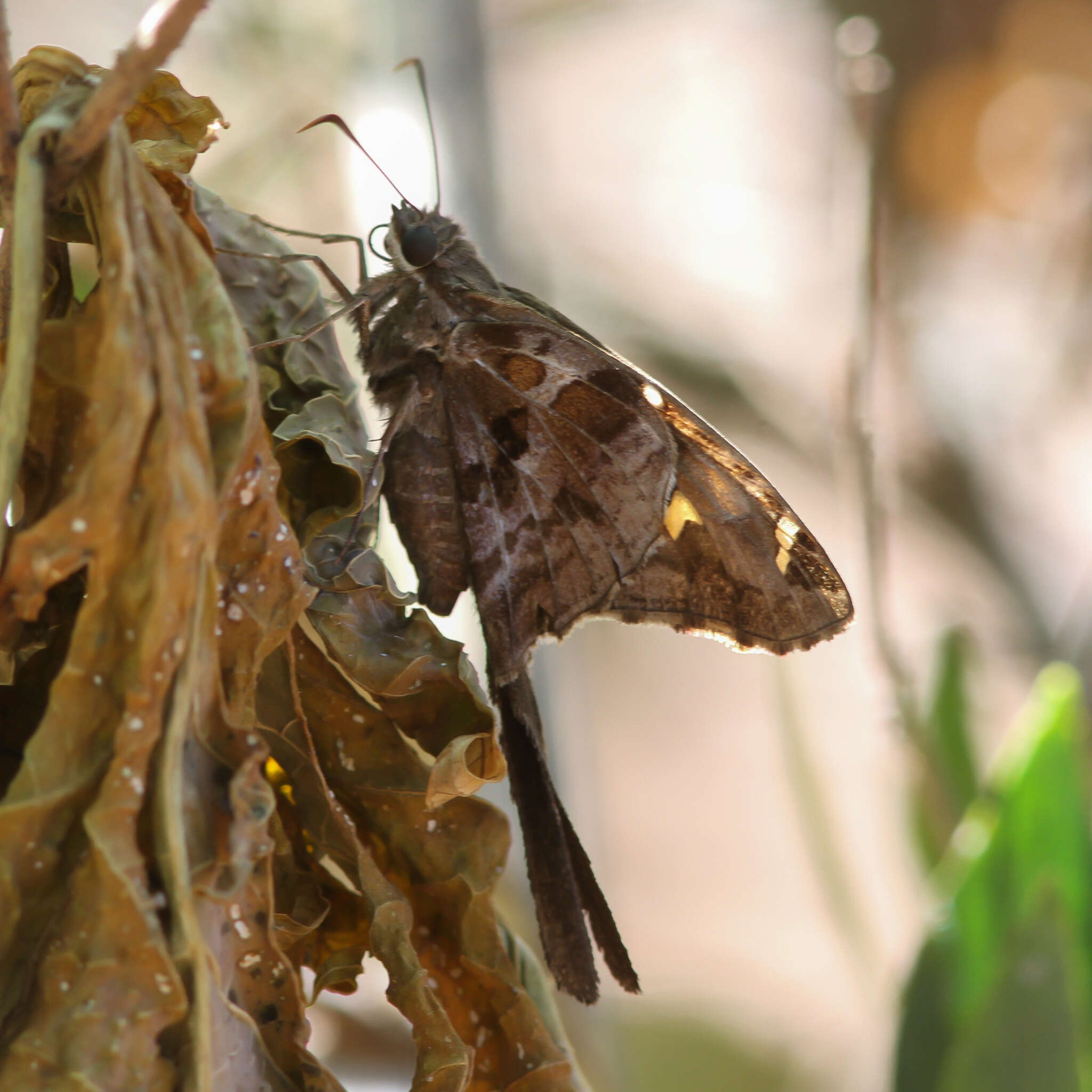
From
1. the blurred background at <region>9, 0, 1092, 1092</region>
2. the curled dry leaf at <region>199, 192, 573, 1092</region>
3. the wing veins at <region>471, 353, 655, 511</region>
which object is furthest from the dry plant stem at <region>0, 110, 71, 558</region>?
the blurred background at <region>9, 0, 1092, 1092</region>


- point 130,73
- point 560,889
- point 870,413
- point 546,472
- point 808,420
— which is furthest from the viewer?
point 808,420

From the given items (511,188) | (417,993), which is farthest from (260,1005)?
(511,188)

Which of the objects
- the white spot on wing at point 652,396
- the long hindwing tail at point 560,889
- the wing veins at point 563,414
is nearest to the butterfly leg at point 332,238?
the wing veins at point 563,414

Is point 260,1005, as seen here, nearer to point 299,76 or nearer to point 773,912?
point 299,76

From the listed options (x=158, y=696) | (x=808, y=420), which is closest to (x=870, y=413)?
(x=158, y=696)

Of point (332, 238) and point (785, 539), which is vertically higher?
point (332, 238)

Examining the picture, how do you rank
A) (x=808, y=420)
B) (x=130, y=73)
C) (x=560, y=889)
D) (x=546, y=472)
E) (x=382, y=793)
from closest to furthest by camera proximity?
(x=130, y=73) < (x=382, y=793) < (x=560, y=889) < (x=546, y=472) < (x=808, y=420)

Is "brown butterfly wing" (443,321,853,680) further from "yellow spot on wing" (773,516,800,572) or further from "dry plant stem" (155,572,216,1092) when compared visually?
"dry plant stem" (155,572,216,1092)

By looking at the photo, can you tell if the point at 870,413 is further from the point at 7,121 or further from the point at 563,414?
the point at 7,121
